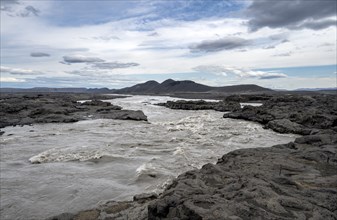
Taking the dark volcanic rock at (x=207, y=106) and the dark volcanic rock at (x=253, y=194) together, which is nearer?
the dark volcanic rock at (x=253, y=194)

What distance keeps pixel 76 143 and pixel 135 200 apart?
13.4 m

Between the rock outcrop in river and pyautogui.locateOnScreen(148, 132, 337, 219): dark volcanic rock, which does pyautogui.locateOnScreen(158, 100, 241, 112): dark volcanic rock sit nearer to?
the rock outcrop in river

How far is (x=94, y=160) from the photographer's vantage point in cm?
1591

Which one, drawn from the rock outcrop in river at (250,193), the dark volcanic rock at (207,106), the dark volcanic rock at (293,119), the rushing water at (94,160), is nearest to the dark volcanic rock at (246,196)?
the rock outcrop in river at (250,193)

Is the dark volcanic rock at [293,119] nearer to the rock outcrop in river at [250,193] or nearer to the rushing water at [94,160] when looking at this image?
the rushing water at [94,160]

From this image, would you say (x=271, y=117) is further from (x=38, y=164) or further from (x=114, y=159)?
(x=38, y=164)

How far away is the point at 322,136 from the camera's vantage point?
1619 centimetres

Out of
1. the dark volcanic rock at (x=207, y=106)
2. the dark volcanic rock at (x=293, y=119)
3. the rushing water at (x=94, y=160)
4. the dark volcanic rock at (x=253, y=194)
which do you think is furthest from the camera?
the dark volcanic rock at (x=207, y=106)

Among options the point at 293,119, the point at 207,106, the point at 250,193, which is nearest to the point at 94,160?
the point at 250,193

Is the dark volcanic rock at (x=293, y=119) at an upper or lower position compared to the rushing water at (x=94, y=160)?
upper

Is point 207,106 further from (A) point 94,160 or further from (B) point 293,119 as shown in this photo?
(A) point 94,160

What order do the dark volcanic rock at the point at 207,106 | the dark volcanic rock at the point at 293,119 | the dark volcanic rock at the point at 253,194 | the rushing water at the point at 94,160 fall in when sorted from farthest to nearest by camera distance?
the dark volcanic rock at the point at 207,106
the dark volcanic rock at the point at 293,119
the rushing water at the point at 94,160
the dark volcanic rock at the point at 253,194

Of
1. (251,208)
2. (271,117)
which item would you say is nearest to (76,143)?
(251,208)

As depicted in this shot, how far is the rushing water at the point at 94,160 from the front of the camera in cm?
1030
